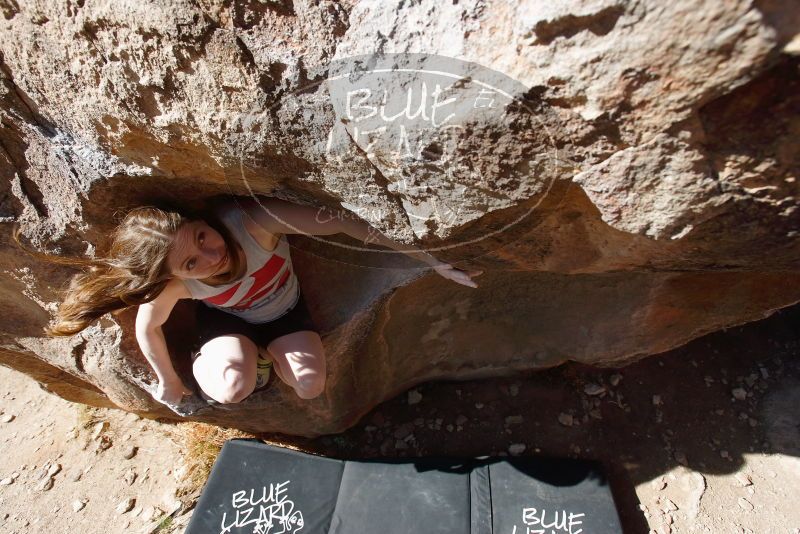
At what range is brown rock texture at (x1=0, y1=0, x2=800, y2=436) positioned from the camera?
0.70 m

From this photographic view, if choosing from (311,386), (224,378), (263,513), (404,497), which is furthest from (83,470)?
(404,497)

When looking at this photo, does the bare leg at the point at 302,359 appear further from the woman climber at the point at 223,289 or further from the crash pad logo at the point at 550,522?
the crash pad logo at the point at 550,522

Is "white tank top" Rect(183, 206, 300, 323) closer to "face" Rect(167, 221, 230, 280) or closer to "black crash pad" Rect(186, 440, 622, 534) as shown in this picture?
"face" Rect(167, 221, 230, 280)

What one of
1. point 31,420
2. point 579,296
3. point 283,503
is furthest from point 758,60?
point 31,420

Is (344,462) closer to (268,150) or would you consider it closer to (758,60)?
(268,150)

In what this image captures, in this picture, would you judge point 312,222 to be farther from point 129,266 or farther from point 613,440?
point 613,440

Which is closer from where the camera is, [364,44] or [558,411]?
[364,44]

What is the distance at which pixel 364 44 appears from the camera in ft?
2.78

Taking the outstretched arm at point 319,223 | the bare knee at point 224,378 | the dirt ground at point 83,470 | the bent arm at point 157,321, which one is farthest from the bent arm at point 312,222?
the dirt ground at point 83,470

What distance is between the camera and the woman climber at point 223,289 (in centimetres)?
129

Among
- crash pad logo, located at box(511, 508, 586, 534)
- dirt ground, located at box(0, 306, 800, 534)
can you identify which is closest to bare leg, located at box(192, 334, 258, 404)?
dirt ground, located at box(0, 306, 800, 534)

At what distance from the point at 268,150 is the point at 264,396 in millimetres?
1059

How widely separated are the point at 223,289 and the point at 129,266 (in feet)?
0.92

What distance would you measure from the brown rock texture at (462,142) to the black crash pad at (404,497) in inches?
20.9
